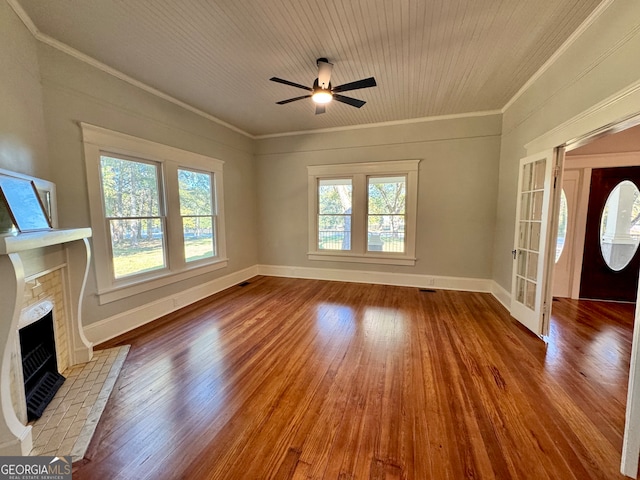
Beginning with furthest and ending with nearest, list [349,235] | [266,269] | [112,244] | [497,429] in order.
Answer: [266,269] → [349,235] → [112,244] → [497,429]

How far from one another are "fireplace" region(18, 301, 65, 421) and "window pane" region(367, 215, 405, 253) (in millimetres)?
4521

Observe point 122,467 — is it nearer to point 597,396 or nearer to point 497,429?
point 497,429

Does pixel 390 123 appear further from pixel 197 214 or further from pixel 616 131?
pixel 197 214

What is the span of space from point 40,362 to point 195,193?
2793 millimetres

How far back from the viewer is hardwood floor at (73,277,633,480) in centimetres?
148

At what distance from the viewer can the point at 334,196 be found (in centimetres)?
534

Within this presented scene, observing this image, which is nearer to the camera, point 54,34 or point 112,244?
point 54,34

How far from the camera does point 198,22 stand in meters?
2.19

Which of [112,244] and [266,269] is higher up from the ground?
[112,244]

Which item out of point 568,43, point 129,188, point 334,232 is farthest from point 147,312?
point 568,43

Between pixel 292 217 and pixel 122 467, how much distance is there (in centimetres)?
455

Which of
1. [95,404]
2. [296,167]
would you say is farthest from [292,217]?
[95,404]

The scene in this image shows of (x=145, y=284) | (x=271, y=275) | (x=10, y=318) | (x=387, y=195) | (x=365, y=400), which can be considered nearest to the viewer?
(x=10, y=318)

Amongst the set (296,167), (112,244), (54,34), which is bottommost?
(112,244)
